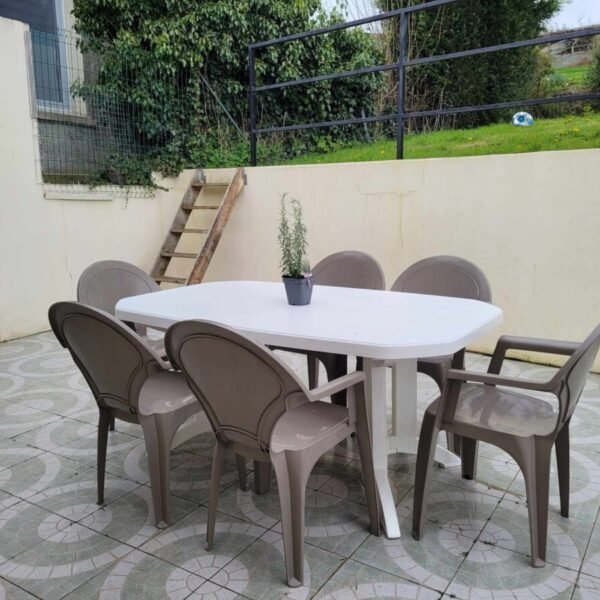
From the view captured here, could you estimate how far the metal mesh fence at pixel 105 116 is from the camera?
191 inches

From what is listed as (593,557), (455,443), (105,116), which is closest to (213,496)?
(455,443)

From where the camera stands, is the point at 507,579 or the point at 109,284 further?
the point at 109,284

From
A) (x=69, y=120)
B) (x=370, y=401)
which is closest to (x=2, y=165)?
(x=69, y=120)

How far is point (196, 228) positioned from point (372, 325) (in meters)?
4.09

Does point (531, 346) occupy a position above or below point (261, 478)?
above

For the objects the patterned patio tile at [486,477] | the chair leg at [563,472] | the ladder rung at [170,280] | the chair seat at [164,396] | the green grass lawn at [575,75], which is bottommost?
the patterned patio tile at [486,477]

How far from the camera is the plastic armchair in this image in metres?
1.87

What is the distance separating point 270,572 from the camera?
1753 millimetres

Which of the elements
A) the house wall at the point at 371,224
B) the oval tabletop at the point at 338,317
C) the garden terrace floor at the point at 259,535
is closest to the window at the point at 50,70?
the house wall at the point at 371,224

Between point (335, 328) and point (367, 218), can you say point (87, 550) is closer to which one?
point (335, 328)

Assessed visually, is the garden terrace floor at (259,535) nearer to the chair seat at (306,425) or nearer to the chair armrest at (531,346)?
the chair seat at (306,425)

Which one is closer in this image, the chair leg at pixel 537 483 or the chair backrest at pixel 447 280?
the chair leg at pixel 537 483

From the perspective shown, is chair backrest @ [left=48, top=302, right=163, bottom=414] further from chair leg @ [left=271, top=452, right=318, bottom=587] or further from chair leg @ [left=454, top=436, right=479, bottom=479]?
chair leg @ [left=454, top=436, right=479, bottom=479]

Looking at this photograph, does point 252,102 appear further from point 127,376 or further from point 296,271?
point 127,376
